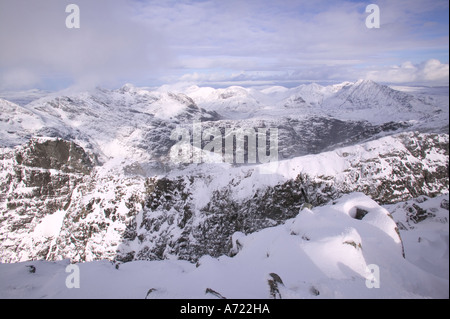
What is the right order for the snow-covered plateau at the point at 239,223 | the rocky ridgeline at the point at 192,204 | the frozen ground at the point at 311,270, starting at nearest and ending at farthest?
the frozen ground at the point at 311,270, the snow-covered plateau at the point at 239,223, the rocky ridgeline at the point at 192,204

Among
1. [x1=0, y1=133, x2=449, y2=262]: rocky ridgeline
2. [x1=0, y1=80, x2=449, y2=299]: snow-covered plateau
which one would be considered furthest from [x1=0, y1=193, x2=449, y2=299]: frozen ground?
[x1=0, y1=133, x2=449, y2=262]: rocky ridgeline

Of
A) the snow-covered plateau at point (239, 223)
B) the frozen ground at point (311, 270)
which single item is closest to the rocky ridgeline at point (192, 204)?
the snow-covered plateau at point (239, 223)

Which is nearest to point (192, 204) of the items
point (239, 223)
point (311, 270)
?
point (239, 223)

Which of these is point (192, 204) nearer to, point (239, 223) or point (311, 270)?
point (239, 223)

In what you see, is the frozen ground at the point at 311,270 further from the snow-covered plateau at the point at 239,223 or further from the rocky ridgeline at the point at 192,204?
the rocky ridgeline at the point at 192,204

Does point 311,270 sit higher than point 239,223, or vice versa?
point 311,270

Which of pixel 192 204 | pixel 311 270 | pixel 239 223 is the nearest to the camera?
pixel 311 270
